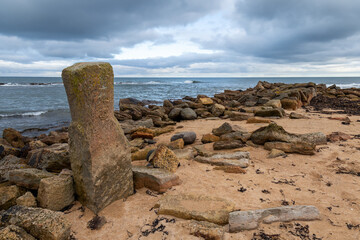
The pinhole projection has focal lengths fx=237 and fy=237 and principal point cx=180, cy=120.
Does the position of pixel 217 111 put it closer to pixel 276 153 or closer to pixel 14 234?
pixel 276 153

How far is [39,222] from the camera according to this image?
2.70 metres

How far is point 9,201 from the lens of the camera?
344cm

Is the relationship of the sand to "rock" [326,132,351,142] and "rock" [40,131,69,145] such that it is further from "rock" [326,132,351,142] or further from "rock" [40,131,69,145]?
"rock" [40,131,69,145]

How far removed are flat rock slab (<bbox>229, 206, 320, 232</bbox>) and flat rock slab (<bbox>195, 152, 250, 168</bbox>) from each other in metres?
1.80

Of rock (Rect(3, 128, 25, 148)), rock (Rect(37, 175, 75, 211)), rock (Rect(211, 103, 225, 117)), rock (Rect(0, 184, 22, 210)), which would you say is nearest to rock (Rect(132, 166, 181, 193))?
rock (Rect(37, 175, 75, 211))

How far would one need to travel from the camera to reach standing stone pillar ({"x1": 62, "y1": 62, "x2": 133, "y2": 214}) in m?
3.28

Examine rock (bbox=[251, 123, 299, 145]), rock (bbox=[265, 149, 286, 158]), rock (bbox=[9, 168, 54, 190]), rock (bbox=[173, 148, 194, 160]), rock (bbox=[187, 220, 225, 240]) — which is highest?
rock (bbox=[251, 123, 299, 145])

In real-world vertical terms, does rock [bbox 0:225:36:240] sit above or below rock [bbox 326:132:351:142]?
below

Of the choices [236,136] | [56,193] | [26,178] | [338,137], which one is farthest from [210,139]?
[26,178]

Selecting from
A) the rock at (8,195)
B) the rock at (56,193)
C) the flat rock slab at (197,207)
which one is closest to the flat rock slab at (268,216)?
the flat rock slab at (197,207)

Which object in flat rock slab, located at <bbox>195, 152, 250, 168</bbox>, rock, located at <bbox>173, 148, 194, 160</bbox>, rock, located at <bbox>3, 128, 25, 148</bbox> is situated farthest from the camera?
rock, located at <bbox>3, 128, 25, 148</bbox>

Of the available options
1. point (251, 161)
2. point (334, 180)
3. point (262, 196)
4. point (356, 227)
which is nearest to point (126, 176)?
point (262, 196)

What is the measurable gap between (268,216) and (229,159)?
2.21 metres

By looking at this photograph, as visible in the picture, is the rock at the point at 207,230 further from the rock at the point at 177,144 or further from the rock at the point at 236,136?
the rock at the point at 236,136
